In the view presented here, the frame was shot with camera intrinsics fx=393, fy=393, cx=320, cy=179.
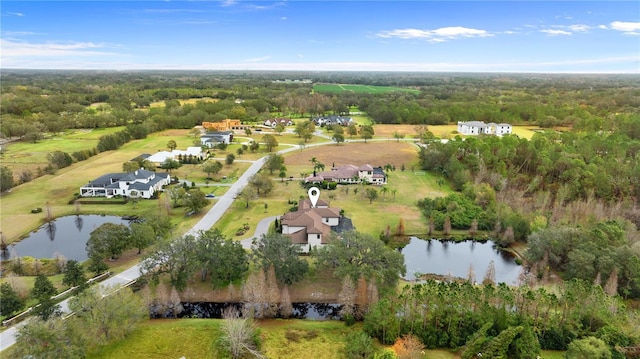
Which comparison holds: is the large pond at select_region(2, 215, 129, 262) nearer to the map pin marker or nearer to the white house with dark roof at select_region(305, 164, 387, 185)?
the map pin marker

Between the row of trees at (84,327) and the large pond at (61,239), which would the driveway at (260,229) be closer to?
the row of trees at (84,327)

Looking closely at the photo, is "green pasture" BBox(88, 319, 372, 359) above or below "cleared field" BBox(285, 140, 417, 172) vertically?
below

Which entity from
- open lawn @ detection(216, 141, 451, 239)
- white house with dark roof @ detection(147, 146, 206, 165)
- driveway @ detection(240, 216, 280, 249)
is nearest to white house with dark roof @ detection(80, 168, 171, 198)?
white house with dark roof @ detection(147, 146, 206, 165)

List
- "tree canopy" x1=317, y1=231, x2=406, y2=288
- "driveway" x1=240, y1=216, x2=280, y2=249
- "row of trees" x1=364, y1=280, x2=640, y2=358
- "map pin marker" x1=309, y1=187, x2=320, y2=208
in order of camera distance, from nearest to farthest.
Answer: "row of trees" x1=364, y1=280, x2=640, y2=358
"tree canopy" x1=317, y1=231, x2=406, y2=288
"driveway" x1=240, y1=216, x2=280, y2=249
"map pin marker" x1=309, y1=187, x2=320, y2=208

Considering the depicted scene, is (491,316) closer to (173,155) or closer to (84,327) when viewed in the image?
(84,327)

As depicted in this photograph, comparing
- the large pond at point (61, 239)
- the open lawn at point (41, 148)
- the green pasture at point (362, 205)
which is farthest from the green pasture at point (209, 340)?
the open lawn at point (41, 148)

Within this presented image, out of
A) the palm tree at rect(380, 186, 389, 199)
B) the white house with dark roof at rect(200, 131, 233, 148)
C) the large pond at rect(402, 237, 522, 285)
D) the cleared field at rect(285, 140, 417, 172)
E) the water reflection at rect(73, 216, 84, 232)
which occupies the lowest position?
the large pond at rect(402, 237, 522, 285)

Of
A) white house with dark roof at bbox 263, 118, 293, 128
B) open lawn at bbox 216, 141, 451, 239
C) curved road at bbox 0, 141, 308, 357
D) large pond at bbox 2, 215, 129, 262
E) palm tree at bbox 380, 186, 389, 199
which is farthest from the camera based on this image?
white house with dark roof at bbox 263, 118, 293, 128

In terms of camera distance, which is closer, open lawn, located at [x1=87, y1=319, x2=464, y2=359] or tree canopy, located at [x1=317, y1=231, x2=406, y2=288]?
open lawn, located at [x1=87, y1=319, x2=464, y2=359]
